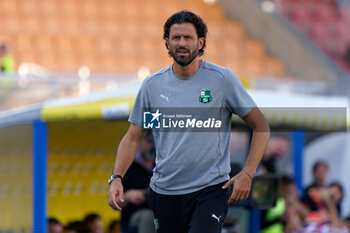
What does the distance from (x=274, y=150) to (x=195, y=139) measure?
17.3 ft

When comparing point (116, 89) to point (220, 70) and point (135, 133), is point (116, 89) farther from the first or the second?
point (220, 70)

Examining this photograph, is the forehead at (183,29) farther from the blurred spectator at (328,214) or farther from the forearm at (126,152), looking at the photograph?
the blurred spectator at (328,214)

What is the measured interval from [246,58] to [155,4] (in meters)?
2.41

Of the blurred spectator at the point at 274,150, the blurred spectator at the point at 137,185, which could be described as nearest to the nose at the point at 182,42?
the blurred spectator at the point at 137,185

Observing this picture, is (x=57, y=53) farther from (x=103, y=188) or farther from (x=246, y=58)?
(x=103, y=188)

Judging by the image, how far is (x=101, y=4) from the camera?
49.8 ft

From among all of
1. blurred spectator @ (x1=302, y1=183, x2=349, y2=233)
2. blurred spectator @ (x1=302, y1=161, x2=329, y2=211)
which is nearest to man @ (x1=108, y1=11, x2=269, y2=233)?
blurred spectator @ (x1=302, y1=183, x2=349, y2=233)

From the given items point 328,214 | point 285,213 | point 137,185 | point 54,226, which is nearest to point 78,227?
point 54,226

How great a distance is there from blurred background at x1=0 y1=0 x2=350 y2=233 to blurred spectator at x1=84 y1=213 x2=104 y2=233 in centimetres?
21

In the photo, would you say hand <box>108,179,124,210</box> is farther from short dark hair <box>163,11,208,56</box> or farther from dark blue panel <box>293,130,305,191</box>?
dark blue panel <box>293,130,305,191</box>

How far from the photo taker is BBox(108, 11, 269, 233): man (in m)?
2.82

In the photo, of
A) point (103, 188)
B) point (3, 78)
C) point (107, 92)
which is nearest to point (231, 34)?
point (3, 78)

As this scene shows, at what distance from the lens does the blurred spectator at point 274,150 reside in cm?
769

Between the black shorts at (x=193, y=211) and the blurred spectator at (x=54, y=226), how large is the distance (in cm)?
343
